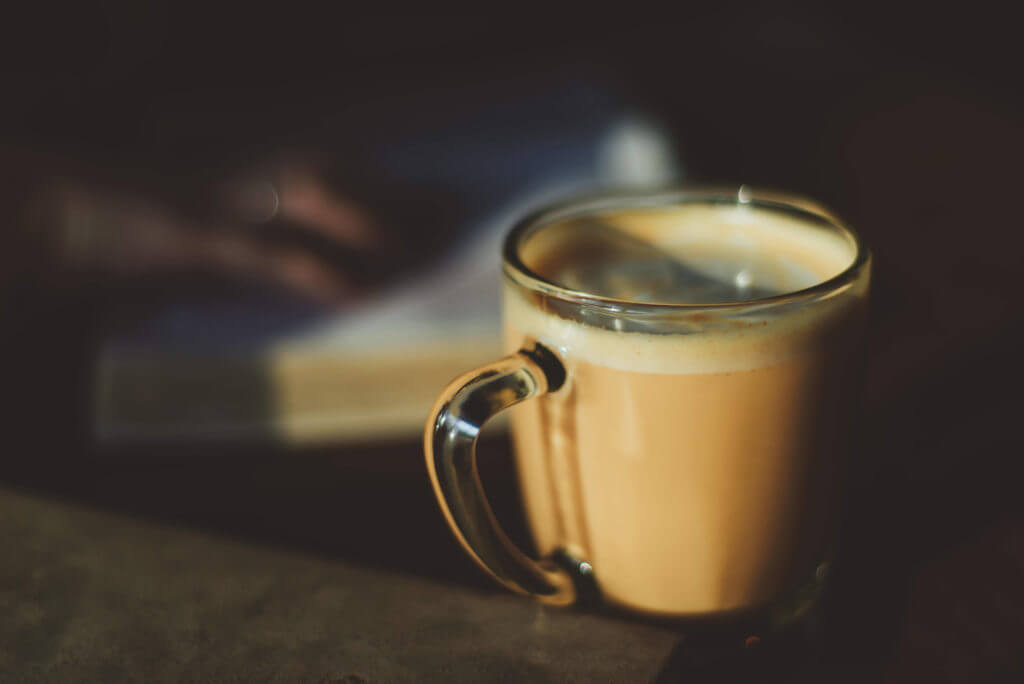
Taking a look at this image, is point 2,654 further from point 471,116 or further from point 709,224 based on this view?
point 471,116

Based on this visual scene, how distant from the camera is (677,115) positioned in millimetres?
1160

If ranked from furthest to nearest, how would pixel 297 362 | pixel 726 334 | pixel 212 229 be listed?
pixel 212 229
pixel 297 362
pixel 726 334

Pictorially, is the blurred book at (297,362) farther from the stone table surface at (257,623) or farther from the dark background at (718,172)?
the stone table surface at (257,623)

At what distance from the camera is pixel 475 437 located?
281mm

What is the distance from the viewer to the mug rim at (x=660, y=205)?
0.26 meters

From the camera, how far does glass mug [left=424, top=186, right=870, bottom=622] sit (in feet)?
0.89

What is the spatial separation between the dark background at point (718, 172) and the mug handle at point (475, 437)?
67 mm

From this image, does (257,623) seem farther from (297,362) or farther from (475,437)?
(297,362)

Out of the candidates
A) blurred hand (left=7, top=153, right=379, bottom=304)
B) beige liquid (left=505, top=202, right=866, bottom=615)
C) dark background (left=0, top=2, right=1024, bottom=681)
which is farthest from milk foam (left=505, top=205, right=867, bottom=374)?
blurred hand (left=7, top=153, right=379, bottom=304)

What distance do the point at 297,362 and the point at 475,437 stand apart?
0.27 m

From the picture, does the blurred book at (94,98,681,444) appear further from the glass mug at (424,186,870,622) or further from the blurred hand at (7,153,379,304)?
the glass mug at (424,186,870,622)

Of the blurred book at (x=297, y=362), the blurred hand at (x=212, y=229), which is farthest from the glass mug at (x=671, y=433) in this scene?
the blurred hand at (x=212, y=229)

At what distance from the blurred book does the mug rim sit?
0.15 m

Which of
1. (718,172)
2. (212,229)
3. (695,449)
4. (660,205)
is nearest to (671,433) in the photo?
(695,449)
